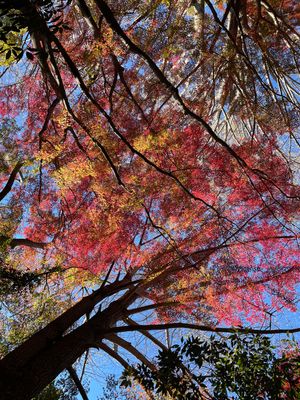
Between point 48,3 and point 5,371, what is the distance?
363cm

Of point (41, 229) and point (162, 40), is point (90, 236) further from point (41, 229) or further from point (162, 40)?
point (162, 40)

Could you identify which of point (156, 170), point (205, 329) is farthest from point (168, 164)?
point (205, 329)

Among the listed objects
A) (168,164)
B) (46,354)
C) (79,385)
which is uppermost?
(168,164)

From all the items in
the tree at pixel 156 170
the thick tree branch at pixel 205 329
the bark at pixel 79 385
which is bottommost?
the bark at pixel 79 385

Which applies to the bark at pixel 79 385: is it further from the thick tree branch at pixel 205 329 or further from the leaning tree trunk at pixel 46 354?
the thick tree branch at pixel 205 329

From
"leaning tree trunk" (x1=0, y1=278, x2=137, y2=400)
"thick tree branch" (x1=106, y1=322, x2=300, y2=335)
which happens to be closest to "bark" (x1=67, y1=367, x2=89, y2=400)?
"leaning tree trunk" (x1=0, y1=278, x2=137, y2=400)

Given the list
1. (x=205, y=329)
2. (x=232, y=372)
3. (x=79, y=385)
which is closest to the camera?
(x=232, y=372)

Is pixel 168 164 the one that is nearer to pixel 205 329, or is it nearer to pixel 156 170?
pixel 156 170

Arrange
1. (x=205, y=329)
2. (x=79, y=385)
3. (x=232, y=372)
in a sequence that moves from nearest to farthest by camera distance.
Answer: (x=232, y=372), (x=205, y=329), (x=79, y=385)

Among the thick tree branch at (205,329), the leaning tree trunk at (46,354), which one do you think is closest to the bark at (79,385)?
the leaning tree trunk at (46,354)

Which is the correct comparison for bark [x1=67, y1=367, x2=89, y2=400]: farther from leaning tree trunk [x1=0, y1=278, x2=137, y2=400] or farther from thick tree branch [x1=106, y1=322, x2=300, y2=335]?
thick tree branch [x1=106, y1=322, x2=300, y2=335]

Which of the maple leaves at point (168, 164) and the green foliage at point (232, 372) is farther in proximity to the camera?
the maple leaves at point (168, 164)

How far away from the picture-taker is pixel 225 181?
28.0 ft

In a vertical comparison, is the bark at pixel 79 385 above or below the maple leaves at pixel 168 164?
below
